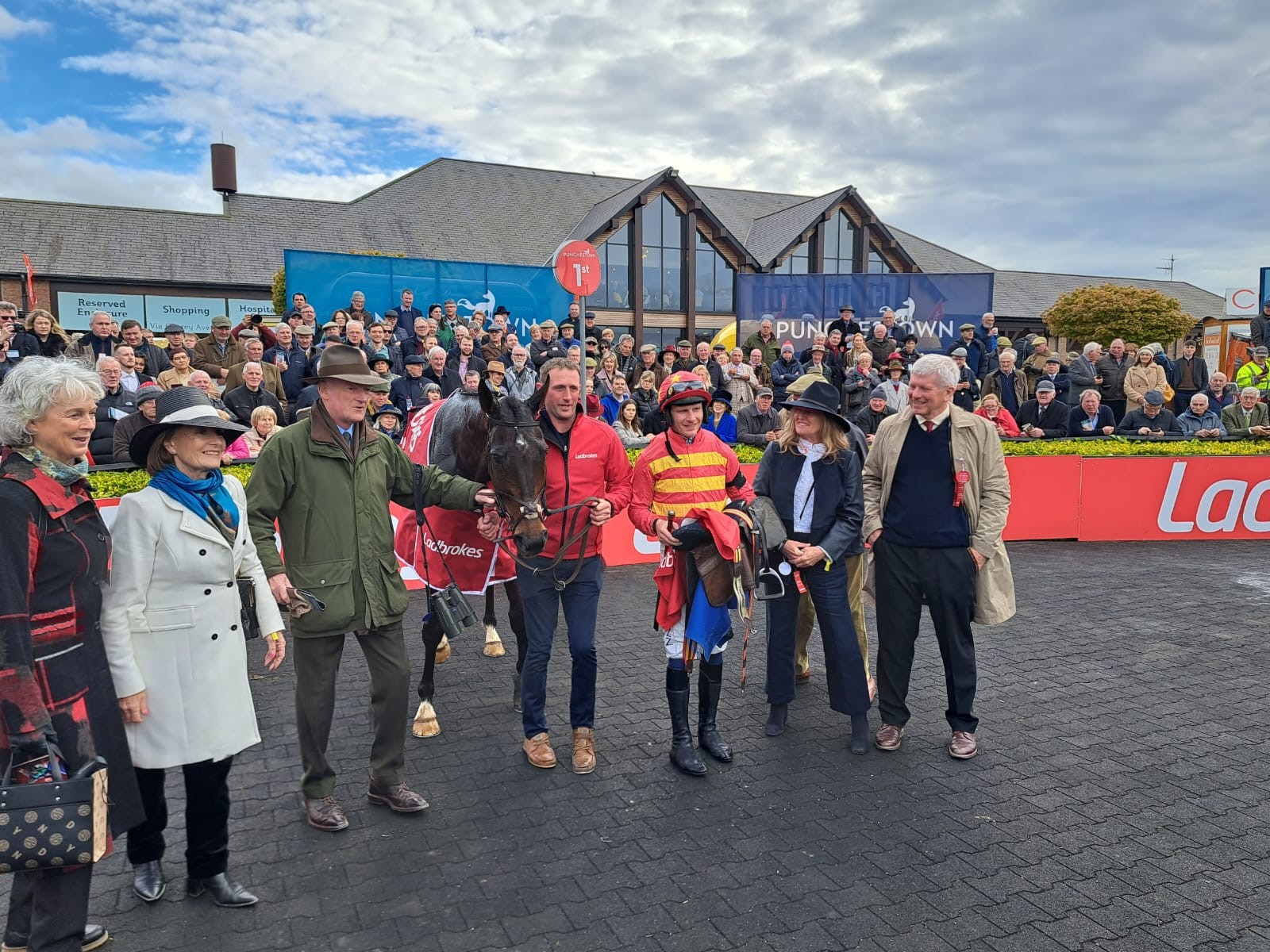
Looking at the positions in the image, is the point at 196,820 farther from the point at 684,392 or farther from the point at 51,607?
the point at 684,392

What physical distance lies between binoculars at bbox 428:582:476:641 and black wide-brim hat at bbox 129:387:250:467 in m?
1.59

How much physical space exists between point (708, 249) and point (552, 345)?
23516mm

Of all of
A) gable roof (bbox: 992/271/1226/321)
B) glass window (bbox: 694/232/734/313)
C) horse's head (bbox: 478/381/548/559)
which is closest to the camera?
horse's head (bbox: 478/381/548/559)

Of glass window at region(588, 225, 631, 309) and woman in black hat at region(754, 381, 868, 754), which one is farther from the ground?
glass window at region(588, 225, 631, 309)

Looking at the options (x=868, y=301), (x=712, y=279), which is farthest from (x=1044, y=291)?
(x=868, y=301)

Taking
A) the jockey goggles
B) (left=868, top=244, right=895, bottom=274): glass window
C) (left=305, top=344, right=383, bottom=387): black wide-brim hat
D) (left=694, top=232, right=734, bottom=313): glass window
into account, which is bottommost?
the jockey goggles

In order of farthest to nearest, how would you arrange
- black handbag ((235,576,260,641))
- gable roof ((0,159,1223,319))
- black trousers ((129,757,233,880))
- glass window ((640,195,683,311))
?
glass window ((640,195,683,311))
gable roof ((0,159,1223,319))
black handbag ((235,576,260,641))
black trousers ((129,757,233,880))

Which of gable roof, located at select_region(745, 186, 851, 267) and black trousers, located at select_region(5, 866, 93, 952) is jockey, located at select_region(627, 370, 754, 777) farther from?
gable roof, located at select_region(745, 186, 851, 267)

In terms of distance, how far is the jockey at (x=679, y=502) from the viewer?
179 inches

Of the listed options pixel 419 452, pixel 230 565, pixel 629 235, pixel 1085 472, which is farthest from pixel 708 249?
pixel 230 565

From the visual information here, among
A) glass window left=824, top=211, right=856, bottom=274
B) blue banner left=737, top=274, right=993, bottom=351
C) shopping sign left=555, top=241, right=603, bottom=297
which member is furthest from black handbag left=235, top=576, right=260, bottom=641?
glass window left=824, top=211, right=856, bottom=274

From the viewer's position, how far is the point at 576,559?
4.57m

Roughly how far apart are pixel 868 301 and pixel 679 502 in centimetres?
1472

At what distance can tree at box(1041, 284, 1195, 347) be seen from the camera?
33125 millimetres
